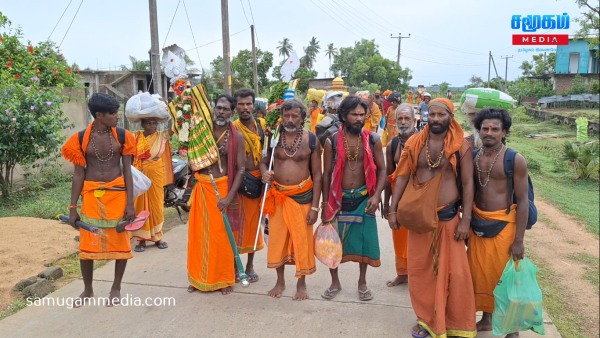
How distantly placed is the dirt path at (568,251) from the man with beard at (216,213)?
10.6ft

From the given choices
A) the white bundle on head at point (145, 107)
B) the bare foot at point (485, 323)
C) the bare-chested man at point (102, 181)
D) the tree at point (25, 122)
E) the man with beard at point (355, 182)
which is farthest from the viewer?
the tree at point (25, 122)

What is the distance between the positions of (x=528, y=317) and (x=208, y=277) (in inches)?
107

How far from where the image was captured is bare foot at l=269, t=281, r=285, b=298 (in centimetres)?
427

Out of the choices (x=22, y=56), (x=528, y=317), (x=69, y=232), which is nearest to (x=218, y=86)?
(x=22, y=56)

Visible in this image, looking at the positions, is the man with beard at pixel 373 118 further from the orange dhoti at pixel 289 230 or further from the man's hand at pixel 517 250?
the man's hand at pixel 517 250

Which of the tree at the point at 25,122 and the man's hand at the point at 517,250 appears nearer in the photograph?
the man's hand at the point at 517,250

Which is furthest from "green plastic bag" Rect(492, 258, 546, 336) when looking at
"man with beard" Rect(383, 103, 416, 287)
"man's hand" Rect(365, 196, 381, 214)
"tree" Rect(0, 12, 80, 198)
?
"tree" Rect(0, 12, 80, 198)

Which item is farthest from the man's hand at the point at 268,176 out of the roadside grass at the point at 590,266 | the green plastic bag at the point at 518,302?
the roadside grass at the point at 590,266

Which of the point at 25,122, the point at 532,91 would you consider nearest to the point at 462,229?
the point at 25,122

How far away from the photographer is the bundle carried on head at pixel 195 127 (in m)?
4.25

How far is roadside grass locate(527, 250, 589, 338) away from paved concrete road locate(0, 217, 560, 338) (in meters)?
0.17

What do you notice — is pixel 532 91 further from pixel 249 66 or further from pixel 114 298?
pixel 114 298

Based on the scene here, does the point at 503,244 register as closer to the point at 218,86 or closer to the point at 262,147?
the point at 262,147

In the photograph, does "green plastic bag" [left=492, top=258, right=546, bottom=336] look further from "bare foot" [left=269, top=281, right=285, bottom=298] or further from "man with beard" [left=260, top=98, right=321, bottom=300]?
"bare foot" [left=269, top=281, right=285, bottom=298]
